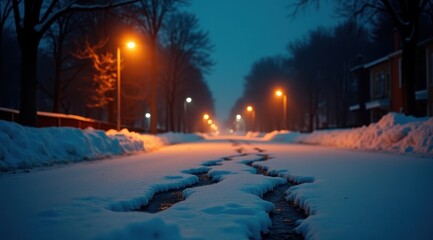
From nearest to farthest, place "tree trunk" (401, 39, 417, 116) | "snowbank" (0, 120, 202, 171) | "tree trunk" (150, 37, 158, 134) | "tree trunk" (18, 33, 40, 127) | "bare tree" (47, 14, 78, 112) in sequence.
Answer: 1. "snowbank" (0, 120, 202, 171)
2. "tree trunk" (18, 33, 40, 127)
3. "tree trunk" (401, 39, 417, 116)
4. "bare tree" (47, 14, 78, 112)
5. "tree trunk" (150, 37, 158, 134)

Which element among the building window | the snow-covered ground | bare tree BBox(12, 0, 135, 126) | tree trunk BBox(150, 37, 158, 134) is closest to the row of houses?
the building window

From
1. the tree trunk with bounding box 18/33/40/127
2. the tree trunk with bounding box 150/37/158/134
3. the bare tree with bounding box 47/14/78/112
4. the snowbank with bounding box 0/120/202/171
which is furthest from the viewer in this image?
the tree trunk with bounding box 150/37/158/134

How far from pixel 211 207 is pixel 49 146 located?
8696 millimetres

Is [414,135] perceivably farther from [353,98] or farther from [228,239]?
[353,98]

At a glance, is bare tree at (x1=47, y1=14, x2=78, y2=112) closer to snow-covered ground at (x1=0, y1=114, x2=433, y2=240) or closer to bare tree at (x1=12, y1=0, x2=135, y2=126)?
bare tree at (x1=12, y1=0, x2=135, y2=126)

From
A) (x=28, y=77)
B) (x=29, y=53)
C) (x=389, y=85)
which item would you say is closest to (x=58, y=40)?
(x=29, y=53)

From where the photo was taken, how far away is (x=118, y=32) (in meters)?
31.4

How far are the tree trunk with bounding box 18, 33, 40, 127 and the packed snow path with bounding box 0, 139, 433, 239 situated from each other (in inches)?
291

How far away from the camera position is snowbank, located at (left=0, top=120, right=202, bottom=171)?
10250 millimetres

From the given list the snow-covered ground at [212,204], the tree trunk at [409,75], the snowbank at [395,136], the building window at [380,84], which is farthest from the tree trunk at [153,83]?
the building window at [380,84]

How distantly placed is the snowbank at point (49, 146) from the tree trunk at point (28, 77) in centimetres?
202

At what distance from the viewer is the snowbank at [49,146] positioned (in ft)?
33.6

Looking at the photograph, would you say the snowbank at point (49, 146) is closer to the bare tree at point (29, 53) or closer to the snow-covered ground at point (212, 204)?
the snow-covered ground at point (212, 204)

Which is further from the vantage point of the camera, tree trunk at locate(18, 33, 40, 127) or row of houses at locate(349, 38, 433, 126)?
row of houses at locate(349, 38, 433, 126)
